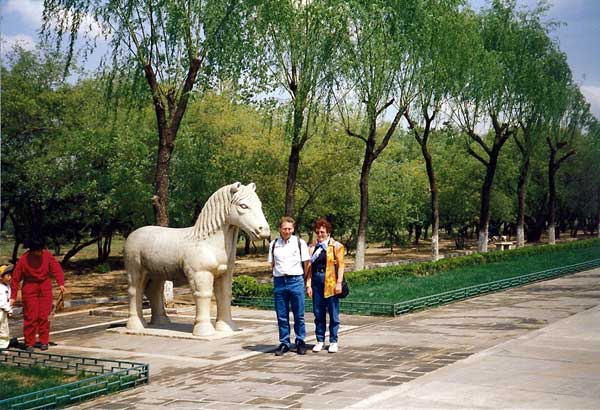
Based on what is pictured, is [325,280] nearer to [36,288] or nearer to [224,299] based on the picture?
[224,299]

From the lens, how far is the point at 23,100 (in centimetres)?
2545

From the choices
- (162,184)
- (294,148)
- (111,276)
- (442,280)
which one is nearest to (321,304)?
(162,184)

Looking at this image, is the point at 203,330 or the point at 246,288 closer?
the point at 203,330

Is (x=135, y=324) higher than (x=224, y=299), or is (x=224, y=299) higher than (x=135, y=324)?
(x=224, y=299)

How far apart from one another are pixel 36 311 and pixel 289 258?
3.99 m

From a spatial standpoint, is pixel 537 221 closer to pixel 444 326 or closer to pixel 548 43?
pixel 548 43

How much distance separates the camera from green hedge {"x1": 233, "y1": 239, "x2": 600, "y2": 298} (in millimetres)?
16328

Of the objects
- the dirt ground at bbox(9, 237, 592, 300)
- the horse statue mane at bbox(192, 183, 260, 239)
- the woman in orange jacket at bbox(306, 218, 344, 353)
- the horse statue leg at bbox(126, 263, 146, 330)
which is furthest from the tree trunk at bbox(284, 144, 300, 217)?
the woman in orange jacket at bbox(306, 218, 344, 353)

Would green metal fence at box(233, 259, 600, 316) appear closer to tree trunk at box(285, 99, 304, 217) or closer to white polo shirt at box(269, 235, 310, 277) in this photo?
white polo shirt at box(269, 235, 310, 277)

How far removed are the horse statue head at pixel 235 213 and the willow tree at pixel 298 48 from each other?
29.6 feet

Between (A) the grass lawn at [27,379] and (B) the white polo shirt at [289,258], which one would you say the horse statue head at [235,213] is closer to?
(B) the white polo shirt at [289,258]

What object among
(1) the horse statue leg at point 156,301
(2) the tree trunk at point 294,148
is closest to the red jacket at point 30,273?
(1) the horse statue leg at point 156,301

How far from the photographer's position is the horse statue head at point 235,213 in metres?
10.8

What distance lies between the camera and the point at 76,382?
23.9 feet
